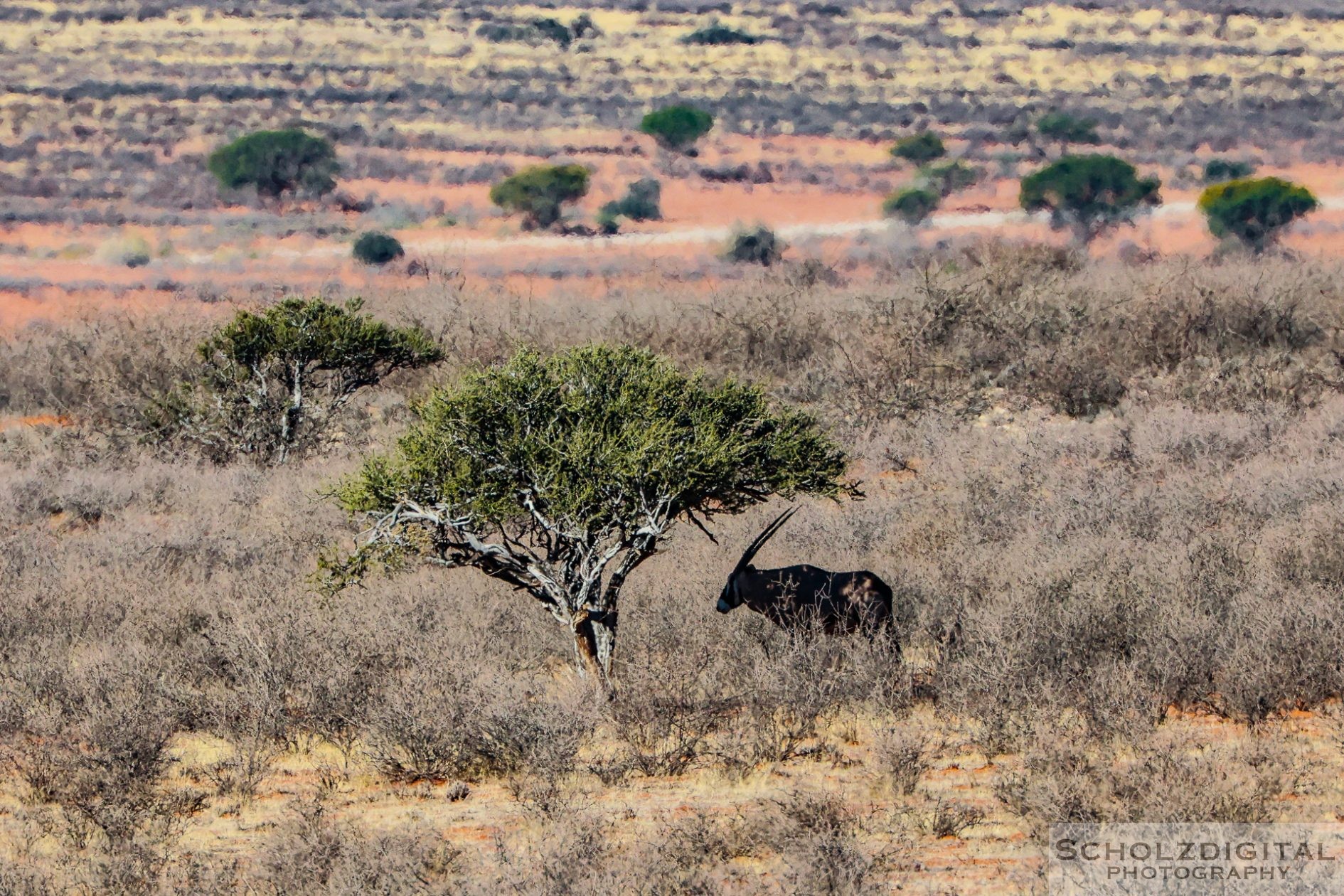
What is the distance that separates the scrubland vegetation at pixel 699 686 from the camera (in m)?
6.12

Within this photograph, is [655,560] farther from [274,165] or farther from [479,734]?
[274,165]

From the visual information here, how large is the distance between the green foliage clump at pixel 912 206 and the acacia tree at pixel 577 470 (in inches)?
1199

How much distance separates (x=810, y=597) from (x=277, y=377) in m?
9.57

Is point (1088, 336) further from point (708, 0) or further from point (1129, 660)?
point (708, 0)

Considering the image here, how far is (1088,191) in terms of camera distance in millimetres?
37156

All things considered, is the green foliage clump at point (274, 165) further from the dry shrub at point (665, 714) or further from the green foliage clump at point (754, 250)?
the dry shrub at point (665, 714)

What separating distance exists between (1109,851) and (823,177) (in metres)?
38.3

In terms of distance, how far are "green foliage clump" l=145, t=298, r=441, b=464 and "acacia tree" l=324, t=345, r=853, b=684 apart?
758cm

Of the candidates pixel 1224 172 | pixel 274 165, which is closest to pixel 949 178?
pixel 1224 172

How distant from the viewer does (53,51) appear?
5619 cm

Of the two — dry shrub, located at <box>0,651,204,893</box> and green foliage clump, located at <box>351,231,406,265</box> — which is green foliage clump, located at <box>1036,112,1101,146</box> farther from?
dry shrub, located at <box>0,651,204,893</box>

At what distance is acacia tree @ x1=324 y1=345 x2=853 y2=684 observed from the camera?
779 cm

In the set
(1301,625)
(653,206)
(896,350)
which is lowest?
(653,206)

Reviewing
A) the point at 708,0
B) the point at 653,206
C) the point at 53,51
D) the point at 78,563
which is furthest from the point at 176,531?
the point at 708,0
